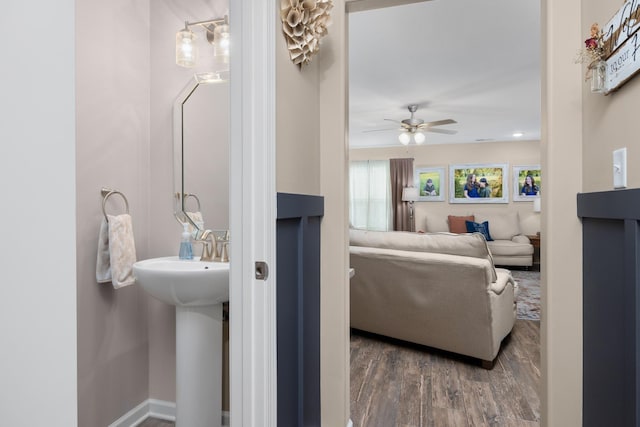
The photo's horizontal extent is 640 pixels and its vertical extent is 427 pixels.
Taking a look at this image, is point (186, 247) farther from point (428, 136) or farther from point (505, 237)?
point (505, 237)

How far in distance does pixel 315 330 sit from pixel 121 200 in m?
1.19

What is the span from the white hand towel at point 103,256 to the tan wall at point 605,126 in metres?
2.02

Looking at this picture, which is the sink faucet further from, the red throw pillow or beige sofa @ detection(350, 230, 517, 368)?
the red throw pillow

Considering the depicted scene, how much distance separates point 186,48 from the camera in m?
1.87

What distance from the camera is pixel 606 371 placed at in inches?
45.1

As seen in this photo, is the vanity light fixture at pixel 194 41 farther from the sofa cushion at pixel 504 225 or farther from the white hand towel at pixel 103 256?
the sofa cushion at pixel 504 225

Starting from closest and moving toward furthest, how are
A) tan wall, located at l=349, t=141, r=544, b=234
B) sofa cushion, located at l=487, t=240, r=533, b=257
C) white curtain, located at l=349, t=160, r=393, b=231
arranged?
sofa cushion, located at l=487, t=240, r=533, b=257
tan wall, located at l=349, t=141, r=544, b=234
white curtain, located at l=349, t=160, r=393, b=231

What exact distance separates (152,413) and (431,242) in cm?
214

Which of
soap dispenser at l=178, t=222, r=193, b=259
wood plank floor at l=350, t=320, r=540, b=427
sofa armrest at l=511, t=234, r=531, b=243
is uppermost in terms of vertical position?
soap dispenser at l=178, t=222, r=193, b=259

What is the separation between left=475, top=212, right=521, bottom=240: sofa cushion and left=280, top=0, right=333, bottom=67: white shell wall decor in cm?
657

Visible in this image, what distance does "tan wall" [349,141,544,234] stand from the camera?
700 cm

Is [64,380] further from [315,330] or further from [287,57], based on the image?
[315,330]

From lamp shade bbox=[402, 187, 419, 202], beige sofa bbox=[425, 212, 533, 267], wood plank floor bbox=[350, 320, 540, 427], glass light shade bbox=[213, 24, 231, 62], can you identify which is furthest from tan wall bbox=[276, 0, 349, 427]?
lamp shade bbox=[402, 187, 419, 202]

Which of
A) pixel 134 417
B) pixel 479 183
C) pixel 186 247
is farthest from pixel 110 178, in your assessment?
pixel 479 183
